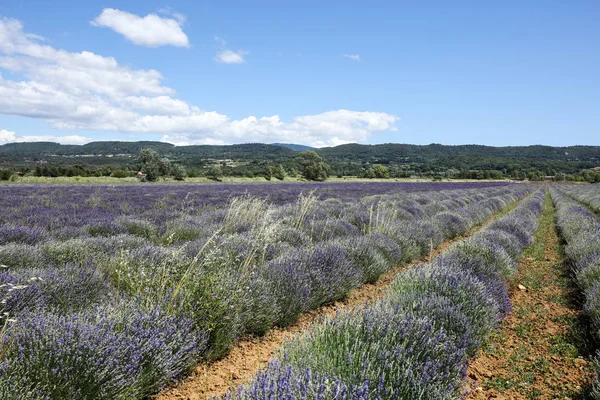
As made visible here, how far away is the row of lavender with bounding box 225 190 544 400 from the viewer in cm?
196

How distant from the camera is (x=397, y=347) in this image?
2.40 meters

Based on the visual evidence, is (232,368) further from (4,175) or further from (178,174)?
(178,174)

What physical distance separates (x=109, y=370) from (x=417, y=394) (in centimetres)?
193

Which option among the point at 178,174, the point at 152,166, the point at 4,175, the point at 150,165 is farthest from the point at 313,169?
the point at 4,175

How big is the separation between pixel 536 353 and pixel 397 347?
2.49 meters

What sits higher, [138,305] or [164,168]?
[164,168]

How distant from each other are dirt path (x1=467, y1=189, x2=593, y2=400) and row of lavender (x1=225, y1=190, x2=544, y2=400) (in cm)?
25

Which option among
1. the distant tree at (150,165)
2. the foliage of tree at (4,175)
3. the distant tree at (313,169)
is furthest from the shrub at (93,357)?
the distant tree at (313,169)

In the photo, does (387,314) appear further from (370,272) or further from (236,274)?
(370,272)

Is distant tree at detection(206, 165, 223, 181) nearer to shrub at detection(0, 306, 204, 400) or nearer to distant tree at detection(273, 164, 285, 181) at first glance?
distant tree at detection(273, 164, 285, 181)

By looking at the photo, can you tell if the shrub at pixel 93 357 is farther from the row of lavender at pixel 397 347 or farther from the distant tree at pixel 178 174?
the distant tree at pixel 178 174

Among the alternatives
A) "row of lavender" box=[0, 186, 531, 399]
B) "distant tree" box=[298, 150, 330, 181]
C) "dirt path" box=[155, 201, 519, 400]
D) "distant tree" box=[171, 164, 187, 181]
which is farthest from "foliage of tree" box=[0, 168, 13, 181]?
"dirt path" box=[155, 201, 519, 400]

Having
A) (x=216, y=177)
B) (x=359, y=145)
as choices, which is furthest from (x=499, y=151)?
(x=216, y=177)

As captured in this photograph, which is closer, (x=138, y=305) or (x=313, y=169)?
(x=138, y=305)
